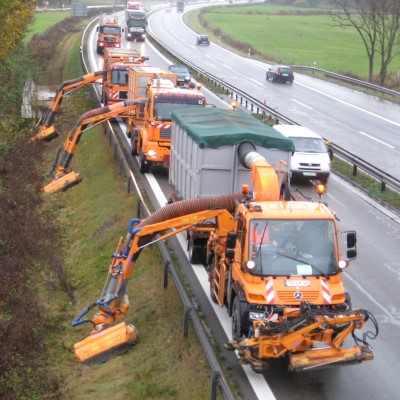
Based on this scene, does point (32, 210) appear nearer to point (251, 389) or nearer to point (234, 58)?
point (251, 389)

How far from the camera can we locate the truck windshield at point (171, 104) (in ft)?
81.1

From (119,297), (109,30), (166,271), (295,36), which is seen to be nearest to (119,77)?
(166,271)

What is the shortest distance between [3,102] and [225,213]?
28.8 metres

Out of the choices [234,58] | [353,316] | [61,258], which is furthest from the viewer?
[234,58]

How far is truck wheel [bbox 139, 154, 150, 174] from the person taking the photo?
81.3ft

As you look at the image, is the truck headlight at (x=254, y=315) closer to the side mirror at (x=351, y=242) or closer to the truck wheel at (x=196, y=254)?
the side mirror at (x=351, y=242)

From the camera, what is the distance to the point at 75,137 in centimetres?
2602

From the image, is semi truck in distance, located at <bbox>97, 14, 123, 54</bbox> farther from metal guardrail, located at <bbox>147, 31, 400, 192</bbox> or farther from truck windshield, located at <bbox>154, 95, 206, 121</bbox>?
truck windshield, located at <bbox>154, 95, 206, 121</bbox>

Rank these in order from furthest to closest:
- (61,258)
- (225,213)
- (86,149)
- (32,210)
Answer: (86,149), (32,210), (61,258), (225,213)

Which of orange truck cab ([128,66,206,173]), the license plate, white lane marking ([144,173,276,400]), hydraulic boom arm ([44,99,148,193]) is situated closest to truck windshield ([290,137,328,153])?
orange truck cab ([128,66,206,173])

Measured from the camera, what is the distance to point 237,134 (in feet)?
52.2

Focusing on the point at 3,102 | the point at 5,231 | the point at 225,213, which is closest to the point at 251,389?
the point at 225,213

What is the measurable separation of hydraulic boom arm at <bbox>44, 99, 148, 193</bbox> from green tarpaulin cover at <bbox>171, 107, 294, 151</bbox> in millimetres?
7093

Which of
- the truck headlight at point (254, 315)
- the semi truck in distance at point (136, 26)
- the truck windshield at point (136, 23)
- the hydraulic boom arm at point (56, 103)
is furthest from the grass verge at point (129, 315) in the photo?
the truck windshield at point (136, 23)
